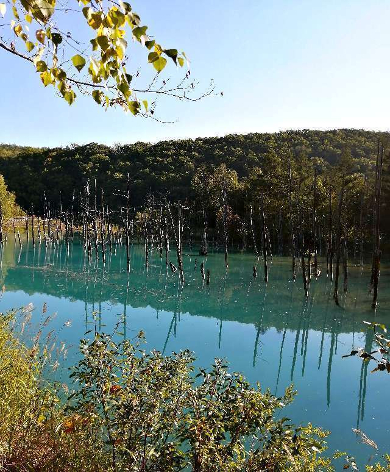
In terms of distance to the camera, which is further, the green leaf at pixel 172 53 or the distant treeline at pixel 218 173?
the distant treeline at pixel 218 173

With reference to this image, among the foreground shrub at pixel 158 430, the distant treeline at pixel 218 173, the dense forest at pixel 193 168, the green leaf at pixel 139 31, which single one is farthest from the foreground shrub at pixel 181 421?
the dense forest at pixel 193 168

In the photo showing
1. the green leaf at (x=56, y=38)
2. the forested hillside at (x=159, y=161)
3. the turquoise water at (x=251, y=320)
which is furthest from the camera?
the forested hillside at (x=159, y=161)

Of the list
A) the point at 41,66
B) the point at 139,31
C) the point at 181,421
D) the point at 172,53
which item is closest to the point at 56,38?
the point at 41,66

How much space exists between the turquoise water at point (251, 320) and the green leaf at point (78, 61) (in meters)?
3.46

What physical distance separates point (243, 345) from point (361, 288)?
11.1 meters

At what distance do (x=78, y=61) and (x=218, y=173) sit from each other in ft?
145

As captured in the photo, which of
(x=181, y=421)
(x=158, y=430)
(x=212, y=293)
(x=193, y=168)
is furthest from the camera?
(x=193, y=168)

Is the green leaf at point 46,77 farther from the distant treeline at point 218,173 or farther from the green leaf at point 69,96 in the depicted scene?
the distant treeline at point 218,173

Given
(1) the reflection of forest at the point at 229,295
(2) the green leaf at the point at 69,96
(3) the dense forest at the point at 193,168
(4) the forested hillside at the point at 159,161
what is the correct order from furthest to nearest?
(4) the forested hillside at the point at 159,161 → (3) the dense forest at the point at 193,168 → (1) the reflection of forest at the point at 229,295 → (2) the green leaf at the point at 69,96

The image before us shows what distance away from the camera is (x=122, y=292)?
19.3m

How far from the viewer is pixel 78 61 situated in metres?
1.54

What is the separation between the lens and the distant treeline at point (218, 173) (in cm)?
3497

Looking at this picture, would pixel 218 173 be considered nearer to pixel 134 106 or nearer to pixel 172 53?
pixel 134 106

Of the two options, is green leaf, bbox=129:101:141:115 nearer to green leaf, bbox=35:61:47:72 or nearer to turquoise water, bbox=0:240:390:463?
green leaf, bbox=35:61:47:72
